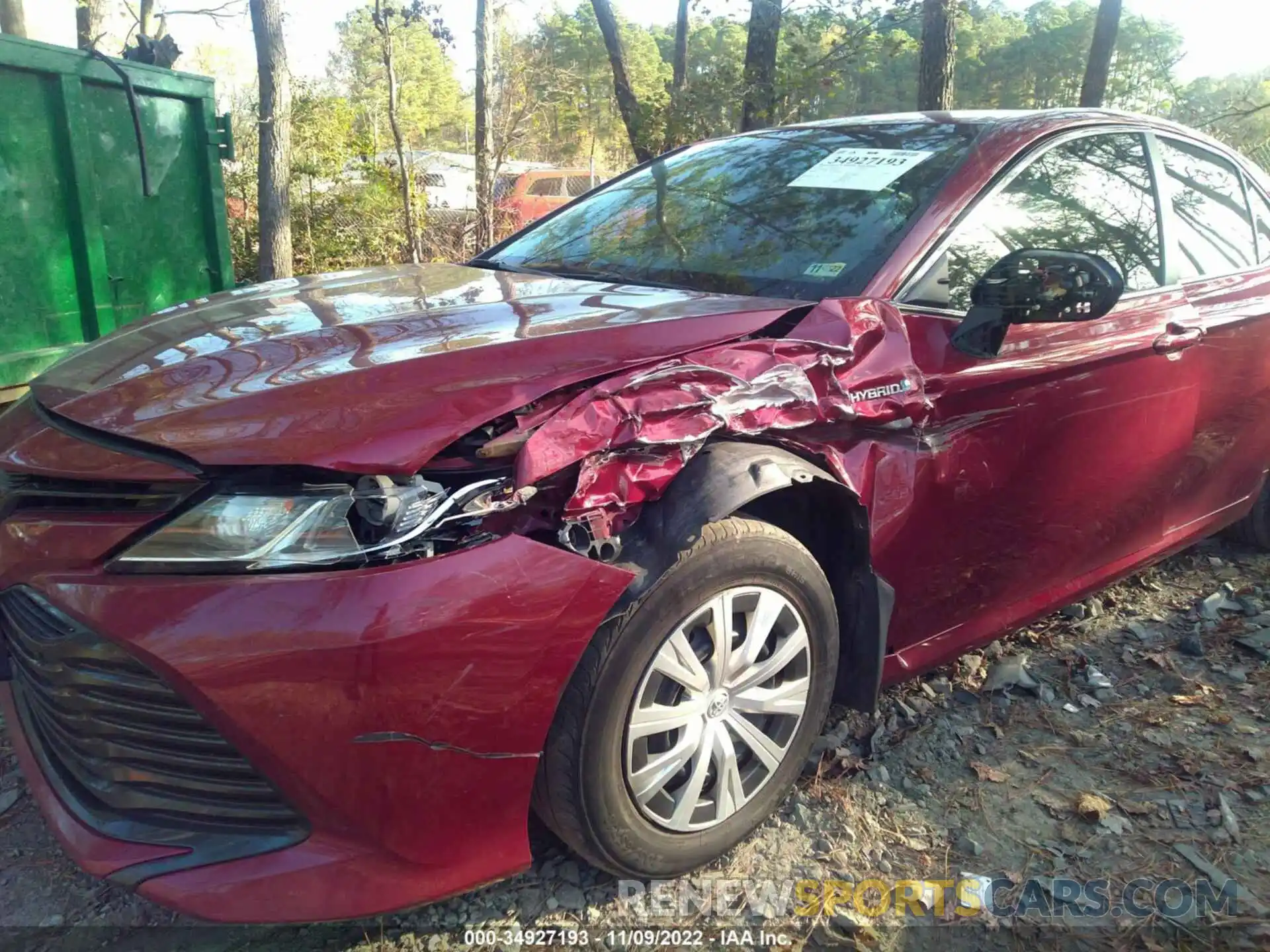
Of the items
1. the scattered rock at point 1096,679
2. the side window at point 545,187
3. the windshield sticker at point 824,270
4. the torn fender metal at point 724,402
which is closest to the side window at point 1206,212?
the scattered rock at point 1096,679

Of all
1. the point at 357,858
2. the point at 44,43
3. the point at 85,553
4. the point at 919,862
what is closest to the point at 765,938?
the point at 919,862

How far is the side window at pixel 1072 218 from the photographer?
250cm

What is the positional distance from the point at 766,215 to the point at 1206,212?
5.84 feet

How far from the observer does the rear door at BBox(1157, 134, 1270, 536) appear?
3.11 m

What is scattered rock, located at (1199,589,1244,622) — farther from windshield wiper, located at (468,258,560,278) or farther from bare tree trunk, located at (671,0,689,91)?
bare tree trunk, located at (671,0,689,91)

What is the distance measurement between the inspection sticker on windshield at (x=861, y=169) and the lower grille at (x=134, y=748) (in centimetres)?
217

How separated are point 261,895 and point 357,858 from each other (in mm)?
164

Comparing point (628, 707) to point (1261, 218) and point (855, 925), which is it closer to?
point (855, 925)

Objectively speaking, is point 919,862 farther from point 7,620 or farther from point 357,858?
point 7,620

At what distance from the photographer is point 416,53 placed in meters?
32.4

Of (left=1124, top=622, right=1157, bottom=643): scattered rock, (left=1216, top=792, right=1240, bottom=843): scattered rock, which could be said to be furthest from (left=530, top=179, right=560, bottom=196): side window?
(left=1216, top=792, right=1240, bottom=843): scattered rock

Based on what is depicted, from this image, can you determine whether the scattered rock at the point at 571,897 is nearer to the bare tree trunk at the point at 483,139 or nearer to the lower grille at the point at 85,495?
the lower grille at the point at 85,495

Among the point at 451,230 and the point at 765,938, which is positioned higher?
the point at 451,230

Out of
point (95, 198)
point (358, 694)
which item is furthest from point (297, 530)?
point (95, 198)
